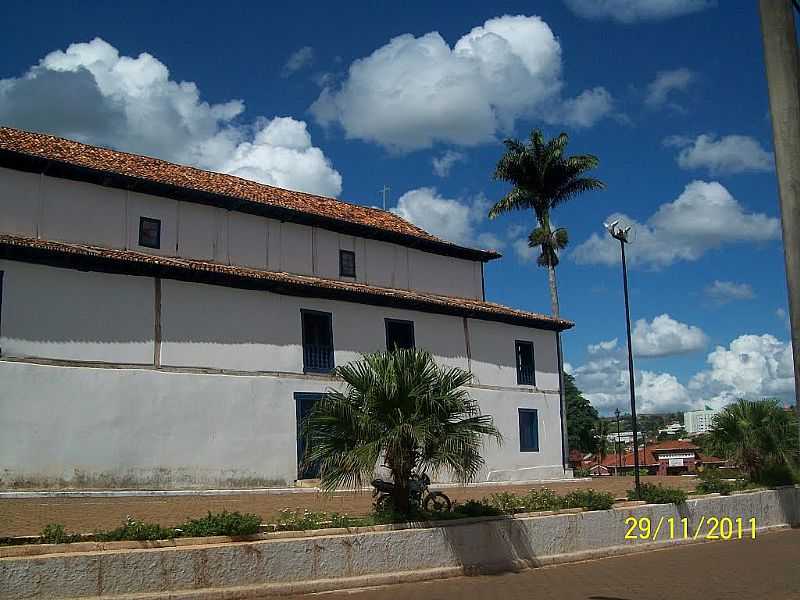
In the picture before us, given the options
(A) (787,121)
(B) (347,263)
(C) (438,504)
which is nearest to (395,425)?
(C) (438,504)

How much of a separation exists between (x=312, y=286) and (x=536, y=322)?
10581 mm

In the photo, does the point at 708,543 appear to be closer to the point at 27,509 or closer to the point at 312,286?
the point at 312,286

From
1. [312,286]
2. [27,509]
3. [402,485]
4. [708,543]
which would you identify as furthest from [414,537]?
[312,286]

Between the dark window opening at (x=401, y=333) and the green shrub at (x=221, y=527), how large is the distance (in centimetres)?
1664

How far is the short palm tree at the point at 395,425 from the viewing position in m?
12.2

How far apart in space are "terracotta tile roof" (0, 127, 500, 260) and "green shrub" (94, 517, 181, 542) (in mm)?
14179

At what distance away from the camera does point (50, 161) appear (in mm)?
22062

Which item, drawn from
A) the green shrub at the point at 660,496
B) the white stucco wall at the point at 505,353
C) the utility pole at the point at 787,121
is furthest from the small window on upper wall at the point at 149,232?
the utility pole at the point at 787,121

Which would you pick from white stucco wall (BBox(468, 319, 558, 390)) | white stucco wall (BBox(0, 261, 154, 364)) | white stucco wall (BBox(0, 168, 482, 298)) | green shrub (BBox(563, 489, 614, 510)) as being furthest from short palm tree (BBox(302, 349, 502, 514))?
white stucco wall (BBox(468, 319, 558, 390))

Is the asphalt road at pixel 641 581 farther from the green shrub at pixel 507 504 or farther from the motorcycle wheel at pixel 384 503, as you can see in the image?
the motorcycle wheel at pixel 384 503

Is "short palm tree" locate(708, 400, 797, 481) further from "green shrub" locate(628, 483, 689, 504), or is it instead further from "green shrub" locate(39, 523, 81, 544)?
"green shrub" locate(39, 523, 81, 544)

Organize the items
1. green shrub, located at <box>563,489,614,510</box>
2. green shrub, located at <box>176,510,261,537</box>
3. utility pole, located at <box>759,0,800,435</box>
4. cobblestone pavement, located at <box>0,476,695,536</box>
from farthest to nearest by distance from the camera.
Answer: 1. green shrub, located at <box>563,489,614,510</box>
2. cobblestone pavement, located at <box>0,476,695,536</box>
3. green shrub, located at <box>176,510,261,537</box>
4. utility pole, located at <box>759,0,800,435</box>

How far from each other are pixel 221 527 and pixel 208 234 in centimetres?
1595

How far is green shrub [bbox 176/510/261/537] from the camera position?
1095 centimetres
